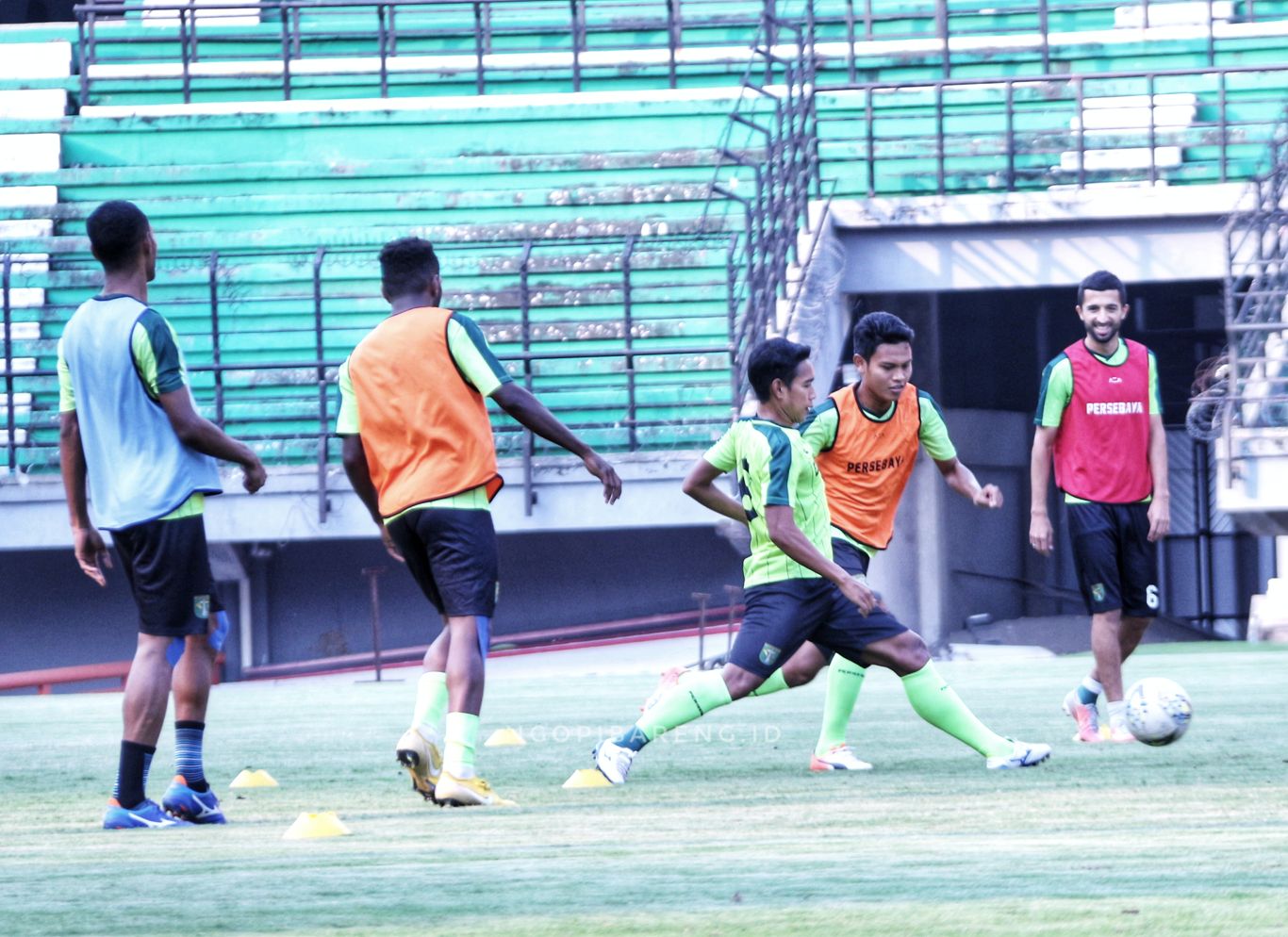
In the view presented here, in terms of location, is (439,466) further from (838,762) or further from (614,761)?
(838,762)

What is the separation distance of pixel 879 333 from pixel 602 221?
11464 millimetres

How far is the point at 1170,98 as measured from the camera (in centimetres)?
1897

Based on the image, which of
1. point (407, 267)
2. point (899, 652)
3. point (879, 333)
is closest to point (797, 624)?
point (899, 652)

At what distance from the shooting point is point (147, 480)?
225 inches

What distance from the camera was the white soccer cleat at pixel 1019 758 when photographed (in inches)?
261

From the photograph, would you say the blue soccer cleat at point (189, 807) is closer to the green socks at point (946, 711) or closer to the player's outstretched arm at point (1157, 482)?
the green socks at point (946, 711)

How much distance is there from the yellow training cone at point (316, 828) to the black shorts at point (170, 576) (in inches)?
33.6

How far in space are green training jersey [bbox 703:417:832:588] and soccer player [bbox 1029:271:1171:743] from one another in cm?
170

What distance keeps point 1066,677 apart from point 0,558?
10.7 m

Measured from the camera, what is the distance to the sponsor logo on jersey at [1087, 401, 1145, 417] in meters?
8.11

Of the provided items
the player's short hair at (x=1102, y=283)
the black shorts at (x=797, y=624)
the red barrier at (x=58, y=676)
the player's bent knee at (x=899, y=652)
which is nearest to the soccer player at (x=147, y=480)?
the black shorts at (x=797, y=624)

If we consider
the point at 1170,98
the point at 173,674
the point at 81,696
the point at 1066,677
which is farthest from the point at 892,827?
the point at 1170,98

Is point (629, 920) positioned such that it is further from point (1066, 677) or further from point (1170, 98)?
point (1170, 98)

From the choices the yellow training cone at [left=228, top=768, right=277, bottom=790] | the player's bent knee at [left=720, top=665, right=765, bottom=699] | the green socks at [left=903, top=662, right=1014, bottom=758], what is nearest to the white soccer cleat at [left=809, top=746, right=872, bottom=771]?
the green socks at [left=903, top=662, right=1014, bottom=758]
